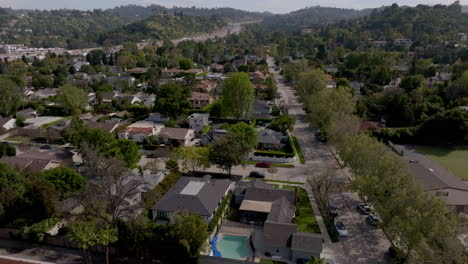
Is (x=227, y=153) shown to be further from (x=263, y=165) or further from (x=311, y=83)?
(x=311, y=83)

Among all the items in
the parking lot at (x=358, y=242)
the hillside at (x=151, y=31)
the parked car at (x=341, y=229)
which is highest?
the hillside at (x=151, y=31)

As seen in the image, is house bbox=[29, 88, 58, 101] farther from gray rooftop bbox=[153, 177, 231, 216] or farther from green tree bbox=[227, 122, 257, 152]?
gray rooftop bbox=[153, 177, 231, 216]

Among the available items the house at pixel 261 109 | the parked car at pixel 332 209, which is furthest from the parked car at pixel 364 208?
the house at pixel 261 109

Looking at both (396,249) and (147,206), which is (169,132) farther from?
(396,249)

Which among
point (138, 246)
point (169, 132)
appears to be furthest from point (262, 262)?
point (169, 132)

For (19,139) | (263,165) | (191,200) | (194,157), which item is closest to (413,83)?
(263,165)

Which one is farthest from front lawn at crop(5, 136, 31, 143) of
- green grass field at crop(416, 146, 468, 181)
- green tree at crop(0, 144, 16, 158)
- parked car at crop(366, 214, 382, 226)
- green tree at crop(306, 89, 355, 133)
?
green grass field at crop(416, 146, 468, 181)

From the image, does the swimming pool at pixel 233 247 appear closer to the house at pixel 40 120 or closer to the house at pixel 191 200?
the house at pixel 191 200
